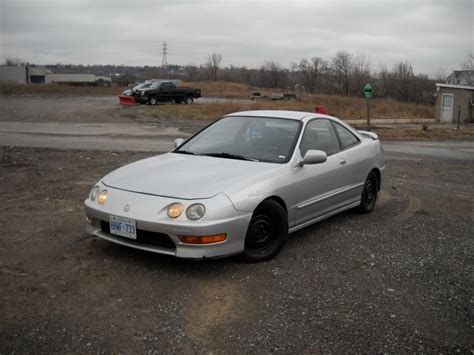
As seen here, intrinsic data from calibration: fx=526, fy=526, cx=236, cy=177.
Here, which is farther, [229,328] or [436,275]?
[436,275]

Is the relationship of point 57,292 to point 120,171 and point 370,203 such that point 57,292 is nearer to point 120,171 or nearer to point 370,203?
point 120,171

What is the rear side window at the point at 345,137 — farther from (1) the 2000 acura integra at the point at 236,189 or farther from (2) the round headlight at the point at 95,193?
(2) the round headlight at the point at 95,193

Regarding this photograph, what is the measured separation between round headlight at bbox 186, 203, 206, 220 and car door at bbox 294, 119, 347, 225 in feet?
4.23

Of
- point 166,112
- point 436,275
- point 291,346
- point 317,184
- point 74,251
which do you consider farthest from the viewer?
point 166,112

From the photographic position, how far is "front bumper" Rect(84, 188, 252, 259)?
4410mm

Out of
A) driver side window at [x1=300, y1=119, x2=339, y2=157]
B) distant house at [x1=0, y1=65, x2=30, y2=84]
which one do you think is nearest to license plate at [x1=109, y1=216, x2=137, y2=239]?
driver side window at [x1=300, y1=119, x2=339, y2=157]

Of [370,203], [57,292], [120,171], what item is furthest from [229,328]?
[370,203]

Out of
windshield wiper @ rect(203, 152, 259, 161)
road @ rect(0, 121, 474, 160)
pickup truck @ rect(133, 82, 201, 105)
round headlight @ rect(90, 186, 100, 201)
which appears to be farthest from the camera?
pickup truck @ rect(133, 82, 201, 105)

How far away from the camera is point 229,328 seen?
365cm

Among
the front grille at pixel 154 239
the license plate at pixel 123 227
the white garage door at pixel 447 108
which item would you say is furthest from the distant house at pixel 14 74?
the front grille at pixel 154 239

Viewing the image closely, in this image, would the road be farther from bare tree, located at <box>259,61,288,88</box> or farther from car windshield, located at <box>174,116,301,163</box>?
bare tree, located at <box>259,61,288,88</box>

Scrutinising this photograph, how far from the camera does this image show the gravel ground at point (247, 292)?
349cm

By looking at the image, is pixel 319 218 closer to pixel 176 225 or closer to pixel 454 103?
pixel 176 225

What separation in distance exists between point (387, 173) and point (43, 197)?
A: 670 centimetres
